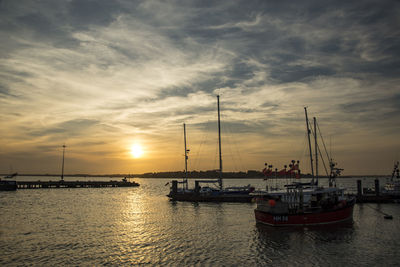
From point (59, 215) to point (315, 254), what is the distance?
121ft

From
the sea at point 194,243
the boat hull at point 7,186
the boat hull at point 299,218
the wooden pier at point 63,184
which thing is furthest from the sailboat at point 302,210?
the wooden pier at point 63,184

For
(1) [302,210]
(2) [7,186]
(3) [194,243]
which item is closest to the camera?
(3) [194,243]

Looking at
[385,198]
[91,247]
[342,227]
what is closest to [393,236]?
[342,227]

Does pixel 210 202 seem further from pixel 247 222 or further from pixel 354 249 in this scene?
pixel 354 249

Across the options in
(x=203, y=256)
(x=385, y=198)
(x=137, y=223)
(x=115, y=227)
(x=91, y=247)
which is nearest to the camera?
(x=203, y=256)

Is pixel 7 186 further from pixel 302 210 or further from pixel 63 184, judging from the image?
pixel 302 210

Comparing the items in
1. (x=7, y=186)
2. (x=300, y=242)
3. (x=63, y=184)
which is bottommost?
(x=63, y=184)

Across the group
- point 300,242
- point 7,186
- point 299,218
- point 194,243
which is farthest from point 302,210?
point 7,186

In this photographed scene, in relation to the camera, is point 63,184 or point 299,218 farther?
point 63,184

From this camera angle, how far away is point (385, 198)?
186 ft

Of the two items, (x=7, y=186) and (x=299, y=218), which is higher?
(x=299, y=218)

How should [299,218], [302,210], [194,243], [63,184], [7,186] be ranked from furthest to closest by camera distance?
[63,184], [7,186], [302,210], [299,218], [194,243]

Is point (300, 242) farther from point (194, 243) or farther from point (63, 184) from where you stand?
point (63, 184)

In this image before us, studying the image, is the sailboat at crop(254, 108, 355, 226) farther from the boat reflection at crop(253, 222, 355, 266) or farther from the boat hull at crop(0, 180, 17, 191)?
the boat hull at crop(0, 180, 17, 191)
